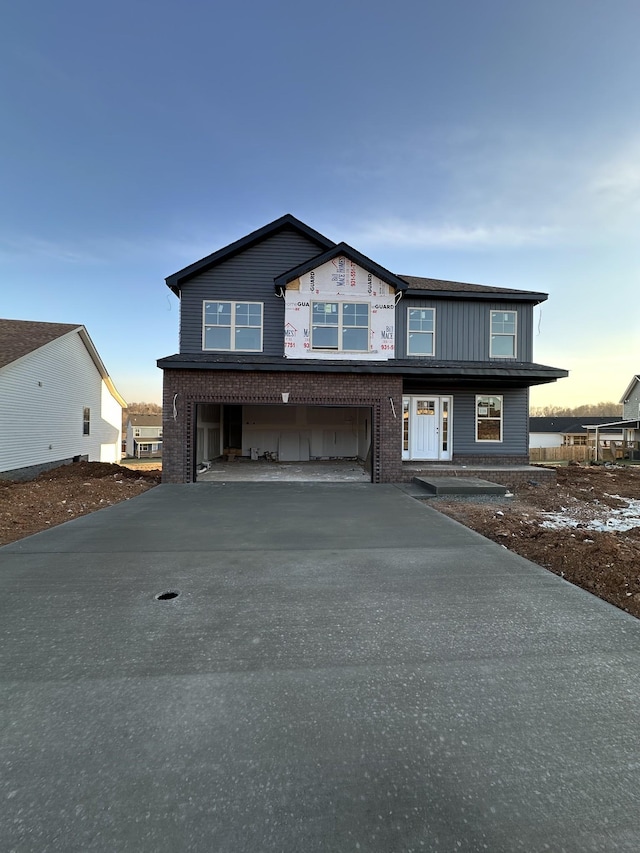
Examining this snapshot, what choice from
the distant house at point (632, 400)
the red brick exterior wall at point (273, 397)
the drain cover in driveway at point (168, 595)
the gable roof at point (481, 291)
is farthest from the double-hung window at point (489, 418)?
the distant house at point (632, 400)

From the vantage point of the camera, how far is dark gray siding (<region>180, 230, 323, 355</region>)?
11602 mm

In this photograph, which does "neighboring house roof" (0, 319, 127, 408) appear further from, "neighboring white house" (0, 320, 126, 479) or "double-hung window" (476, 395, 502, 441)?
"double-hung window" (476, 395, 502, 441)

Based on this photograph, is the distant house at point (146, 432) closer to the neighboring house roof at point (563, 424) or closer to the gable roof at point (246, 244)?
the gable roof at point (246, 244)

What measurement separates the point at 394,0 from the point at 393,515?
12836 mm

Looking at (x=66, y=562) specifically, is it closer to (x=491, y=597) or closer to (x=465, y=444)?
(x=491, y=597)

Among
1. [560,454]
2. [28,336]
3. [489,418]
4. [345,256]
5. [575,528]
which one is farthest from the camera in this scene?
[560,454]

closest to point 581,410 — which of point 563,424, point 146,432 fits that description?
point 563,424

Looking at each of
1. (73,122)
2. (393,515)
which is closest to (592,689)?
(393,515)

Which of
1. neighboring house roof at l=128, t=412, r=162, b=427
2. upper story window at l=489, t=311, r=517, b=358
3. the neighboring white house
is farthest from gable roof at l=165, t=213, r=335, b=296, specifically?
neighboring house roof at l=128, t=412, r=162, b=427

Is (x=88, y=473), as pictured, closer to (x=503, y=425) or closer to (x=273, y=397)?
(x=273, y=397)

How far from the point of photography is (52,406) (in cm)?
1611

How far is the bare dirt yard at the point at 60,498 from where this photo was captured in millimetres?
6617

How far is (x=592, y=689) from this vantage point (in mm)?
2326

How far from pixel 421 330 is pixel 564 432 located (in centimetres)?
4190
